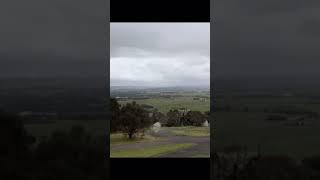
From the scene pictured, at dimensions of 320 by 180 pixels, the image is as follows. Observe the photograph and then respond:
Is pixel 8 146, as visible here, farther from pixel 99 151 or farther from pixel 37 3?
pixel 37 3

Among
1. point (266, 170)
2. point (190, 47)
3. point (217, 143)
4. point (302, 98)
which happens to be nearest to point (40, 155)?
point (217, 143)

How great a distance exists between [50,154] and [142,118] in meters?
3.11

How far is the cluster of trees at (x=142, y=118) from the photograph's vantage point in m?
5.97

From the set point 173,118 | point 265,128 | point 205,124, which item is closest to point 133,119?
point 173,118

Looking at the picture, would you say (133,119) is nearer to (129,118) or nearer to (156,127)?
(129,118)

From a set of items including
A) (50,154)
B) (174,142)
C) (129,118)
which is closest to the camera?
(50,154)

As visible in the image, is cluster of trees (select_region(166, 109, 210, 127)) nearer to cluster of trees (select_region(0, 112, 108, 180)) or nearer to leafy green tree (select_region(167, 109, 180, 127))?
leafy green tree (select_region(167, 109, 180, 127))

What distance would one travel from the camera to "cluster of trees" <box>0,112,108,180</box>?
318cm

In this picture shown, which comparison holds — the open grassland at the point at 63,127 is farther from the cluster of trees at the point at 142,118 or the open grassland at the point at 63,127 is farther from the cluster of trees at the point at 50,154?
the cluster of trees at the point at 142,118

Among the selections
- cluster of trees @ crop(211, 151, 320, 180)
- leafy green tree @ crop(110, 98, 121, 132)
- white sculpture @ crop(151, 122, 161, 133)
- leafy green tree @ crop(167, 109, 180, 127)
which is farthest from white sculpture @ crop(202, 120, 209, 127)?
cluster of trees @ crop(211, 151, 320, 180)

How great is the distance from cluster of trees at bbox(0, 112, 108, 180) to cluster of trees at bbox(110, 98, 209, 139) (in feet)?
8.45

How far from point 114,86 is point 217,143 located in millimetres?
2835

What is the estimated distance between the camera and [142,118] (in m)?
6.32

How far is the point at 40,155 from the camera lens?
3270mm
